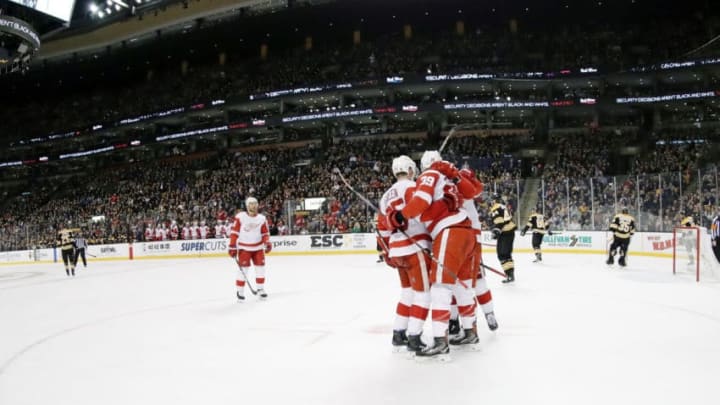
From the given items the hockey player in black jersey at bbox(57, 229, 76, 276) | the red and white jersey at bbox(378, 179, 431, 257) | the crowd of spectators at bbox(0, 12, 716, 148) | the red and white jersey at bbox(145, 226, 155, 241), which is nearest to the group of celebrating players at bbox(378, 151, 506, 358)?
the red and white jersey at bbox(378, 179, 431, 257)

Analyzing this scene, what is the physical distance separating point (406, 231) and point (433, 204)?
1.24 feet

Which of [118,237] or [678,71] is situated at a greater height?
[678,71]

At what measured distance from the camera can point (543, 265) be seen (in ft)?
43.5

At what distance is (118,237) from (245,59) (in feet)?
69.8

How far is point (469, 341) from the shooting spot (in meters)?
5.16

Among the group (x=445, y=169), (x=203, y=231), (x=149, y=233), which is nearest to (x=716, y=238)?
(x=445, y=169)

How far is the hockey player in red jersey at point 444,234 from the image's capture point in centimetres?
467

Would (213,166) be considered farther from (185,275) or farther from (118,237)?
(185,275)

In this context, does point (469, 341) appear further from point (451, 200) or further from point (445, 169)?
point (445, 169)

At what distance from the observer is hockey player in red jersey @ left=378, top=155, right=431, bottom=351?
488cm

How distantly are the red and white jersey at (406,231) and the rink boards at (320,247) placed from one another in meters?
8.22

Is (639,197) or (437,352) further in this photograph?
(639,197)

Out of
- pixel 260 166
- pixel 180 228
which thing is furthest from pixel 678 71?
pixel 180 228

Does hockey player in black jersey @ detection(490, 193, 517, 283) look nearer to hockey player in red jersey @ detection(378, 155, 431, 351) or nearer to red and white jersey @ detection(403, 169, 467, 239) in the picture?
hockey player in red jersey @ detection(378, 155, 431, 351)
